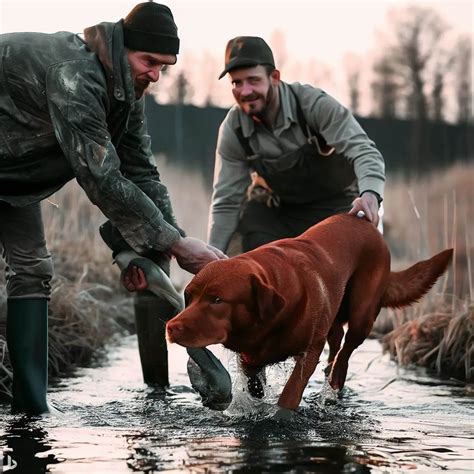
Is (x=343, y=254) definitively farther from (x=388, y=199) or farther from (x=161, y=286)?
(x=388, y=199)

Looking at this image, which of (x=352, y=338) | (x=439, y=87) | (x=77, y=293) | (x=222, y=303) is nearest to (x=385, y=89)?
(x=439, y=87)

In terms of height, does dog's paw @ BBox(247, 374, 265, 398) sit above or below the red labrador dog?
below

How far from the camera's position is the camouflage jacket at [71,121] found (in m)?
5.34

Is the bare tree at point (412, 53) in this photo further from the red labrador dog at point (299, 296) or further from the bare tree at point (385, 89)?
the red labrador dog at point (299, 296)

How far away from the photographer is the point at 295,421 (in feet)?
18.1

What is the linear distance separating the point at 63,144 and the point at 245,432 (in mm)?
1555

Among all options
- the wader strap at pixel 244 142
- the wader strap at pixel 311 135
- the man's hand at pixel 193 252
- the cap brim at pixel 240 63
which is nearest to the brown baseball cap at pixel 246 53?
the cap brim at pixel 240 63

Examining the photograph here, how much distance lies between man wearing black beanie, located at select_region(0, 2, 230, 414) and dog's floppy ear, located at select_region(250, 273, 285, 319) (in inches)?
17.8

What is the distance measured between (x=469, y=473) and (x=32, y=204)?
260 cm

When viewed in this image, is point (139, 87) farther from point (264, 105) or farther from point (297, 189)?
point (297, 189)

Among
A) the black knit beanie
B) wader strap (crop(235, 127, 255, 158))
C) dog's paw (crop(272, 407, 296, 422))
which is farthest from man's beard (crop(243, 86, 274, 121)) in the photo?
dog's paw (crop(272, 407, 296, 422))

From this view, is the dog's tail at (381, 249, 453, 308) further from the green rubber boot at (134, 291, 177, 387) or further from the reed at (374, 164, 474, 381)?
the green rubber boot at (134, 291, 177, 387)

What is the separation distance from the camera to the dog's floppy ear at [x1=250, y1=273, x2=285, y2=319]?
5168 mm

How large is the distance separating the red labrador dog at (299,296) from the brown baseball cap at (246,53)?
137cm
